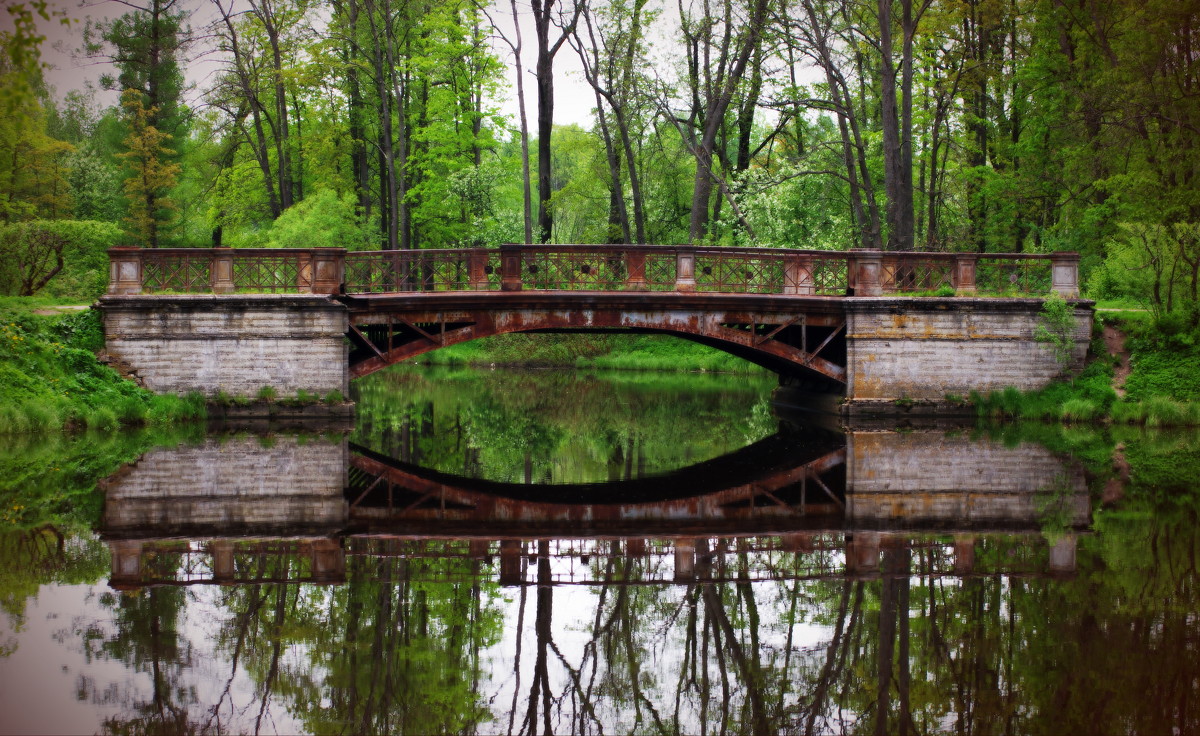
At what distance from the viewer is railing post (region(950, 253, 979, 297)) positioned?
21.5 metres

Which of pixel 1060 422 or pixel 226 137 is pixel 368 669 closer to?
pixel 1060 422

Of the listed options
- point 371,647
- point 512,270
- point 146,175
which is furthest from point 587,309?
point 146,175

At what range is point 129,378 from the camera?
66.8ft

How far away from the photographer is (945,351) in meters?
21.5

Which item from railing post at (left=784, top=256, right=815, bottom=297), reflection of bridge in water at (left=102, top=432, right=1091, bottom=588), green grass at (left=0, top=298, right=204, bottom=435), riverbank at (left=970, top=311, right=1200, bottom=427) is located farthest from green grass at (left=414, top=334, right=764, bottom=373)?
reflection of bridge in water at (left=102, top=432, right=1091, bottom=588)

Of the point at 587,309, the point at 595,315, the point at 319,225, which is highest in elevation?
the point at 319,225

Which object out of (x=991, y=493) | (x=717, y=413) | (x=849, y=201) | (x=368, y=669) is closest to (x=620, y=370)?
(x=849, y=201)

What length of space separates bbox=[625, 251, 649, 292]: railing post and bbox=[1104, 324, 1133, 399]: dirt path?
30.8ft

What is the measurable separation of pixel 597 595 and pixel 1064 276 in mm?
16937

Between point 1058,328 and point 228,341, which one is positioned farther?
point 1058,328

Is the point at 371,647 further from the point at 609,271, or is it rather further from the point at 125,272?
the point at 125,272

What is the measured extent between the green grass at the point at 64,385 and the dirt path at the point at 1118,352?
17653mm

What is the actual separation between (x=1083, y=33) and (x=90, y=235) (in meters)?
25.8

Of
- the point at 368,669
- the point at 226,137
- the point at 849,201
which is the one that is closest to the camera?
the point at 368,669
